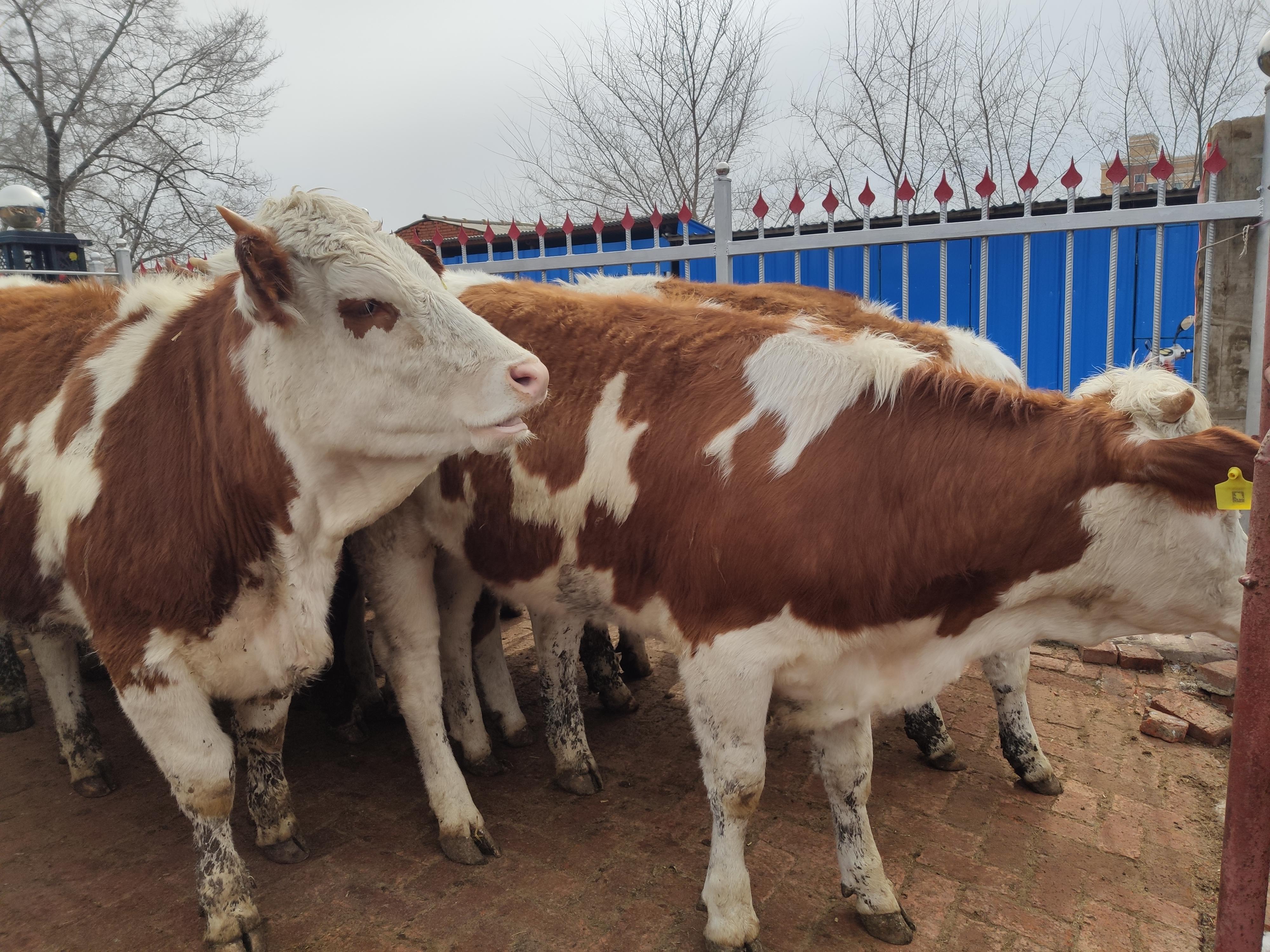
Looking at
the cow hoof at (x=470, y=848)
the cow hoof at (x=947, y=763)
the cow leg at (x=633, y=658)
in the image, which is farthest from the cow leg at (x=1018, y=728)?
the cow hoof at (x=470, y=848)

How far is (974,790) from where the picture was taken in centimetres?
373

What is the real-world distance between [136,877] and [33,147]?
70.8ft

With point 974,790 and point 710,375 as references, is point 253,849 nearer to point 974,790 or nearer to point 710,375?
point 710,375

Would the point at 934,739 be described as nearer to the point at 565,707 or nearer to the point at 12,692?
the point at 565,707

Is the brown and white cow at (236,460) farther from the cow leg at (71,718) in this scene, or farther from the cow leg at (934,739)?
the cow leg at (934,739)

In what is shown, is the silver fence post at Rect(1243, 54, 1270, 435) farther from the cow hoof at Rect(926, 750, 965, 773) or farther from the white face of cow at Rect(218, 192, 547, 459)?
the white face of cow at Rect(218, 192, 547, 459)

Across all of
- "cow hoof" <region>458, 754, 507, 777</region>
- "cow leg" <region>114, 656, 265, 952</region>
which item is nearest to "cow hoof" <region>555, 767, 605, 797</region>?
"cow hoof" <region>458, 754, 507, 777</region>

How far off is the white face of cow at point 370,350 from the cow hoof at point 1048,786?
281 cm

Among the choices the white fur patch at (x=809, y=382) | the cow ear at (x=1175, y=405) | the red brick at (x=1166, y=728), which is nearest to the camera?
the cow ear at (x=1175, y=405)

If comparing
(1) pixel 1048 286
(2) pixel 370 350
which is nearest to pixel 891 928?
(2) pixel 370 350

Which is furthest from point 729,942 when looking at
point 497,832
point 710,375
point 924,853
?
point 710,375

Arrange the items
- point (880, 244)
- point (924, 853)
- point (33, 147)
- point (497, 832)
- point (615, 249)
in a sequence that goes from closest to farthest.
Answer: point (924, 853) → point (497, 832) → point (880, 244) → point (615, 249) → point (33, 147)

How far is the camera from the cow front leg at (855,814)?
284 cm

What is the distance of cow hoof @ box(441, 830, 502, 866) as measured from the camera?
3.31 meters
